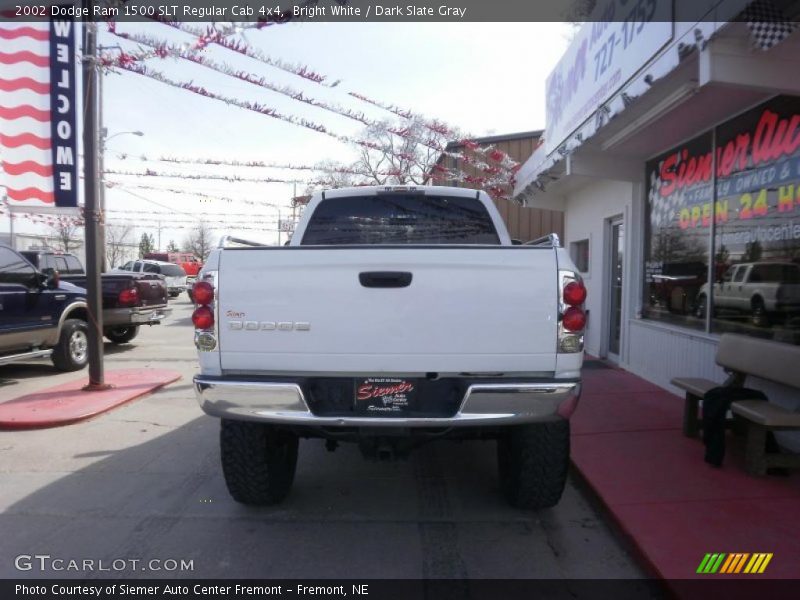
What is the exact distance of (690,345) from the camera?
6391 millimetres

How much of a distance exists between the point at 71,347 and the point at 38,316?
0.87m

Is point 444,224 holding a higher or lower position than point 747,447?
higher

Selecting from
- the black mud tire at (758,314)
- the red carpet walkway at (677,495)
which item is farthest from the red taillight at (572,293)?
the black mud tire at (758,314)

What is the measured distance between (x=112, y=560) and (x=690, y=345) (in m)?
5.86

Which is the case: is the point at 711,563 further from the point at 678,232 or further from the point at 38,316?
the point at 38,316

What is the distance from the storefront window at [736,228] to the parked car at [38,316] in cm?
844

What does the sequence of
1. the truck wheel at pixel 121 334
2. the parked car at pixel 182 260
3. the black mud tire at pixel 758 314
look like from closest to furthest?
1. the black mud tire at pixel 758 314
2. the truck wheel at pixel 121 334
3. the parked car at pixel 182 260

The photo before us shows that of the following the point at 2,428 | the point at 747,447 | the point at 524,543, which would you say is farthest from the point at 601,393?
the point at 2,428

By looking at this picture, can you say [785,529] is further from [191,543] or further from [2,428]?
[2,428]

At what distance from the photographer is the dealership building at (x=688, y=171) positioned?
4223 millimetres

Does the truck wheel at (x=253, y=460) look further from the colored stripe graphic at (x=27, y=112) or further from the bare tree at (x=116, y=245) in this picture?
the bare tree at (x=116, y=245)

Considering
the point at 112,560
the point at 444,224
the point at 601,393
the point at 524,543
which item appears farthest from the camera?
the point at 601,393

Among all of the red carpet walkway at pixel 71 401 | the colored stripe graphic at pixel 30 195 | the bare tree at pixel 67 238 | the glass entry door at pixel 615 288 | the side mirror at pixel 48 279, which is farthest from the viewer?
the bare tree at pixel 67 238

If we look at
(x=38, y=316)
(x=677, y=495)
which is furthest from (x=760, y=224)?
(x=38, y=316)
